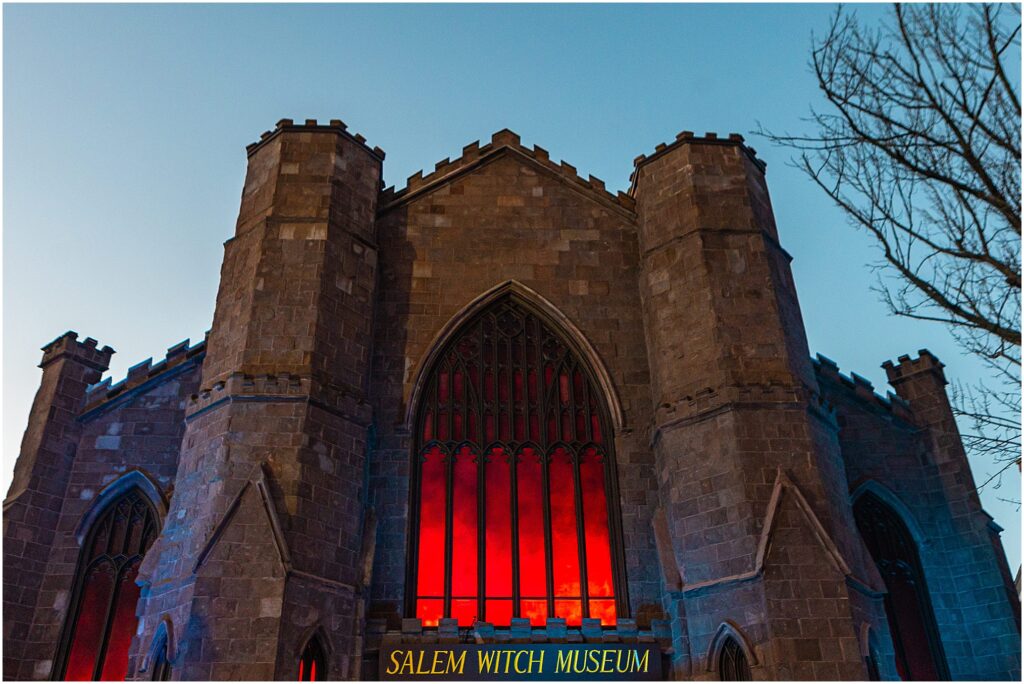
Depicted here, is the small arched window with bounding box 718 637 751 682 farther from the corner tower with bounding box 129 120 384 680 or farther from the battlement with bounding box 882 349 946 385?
the battlement with bounding box 882 349 946 385

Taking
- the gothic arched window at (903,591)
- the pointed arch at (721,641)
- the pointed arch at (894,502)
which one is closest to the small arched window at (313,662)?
the pointed arch at (721,641)

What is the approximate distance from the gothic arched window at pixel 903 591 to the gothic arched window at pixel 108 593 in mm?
13063

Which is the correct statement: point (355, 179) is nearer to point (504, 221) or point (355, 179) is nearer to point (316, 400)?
point (504, 221)

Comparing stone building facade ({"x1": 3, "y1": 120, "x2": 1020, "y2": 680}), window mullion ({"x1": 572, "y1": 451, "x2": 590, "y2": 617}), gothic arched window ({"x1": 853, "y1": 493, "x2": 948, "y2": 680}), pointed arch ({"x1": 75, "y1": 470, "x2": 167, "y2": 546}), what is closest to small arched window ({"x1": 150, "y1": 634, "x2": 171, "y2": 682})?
stone building facade ({"x1": 3, "y1": 120, "x2": 1020, "y2": 680})

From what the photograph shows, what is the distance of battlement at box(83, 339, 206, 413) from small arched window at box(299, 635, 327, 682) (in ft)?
23.0

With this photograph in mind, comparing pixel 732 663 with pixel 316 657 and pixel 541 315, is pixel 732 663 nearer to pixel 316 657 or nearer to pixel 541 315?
pixel 316 657

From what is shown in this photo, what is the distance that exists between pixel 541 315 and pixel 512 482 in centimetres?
355

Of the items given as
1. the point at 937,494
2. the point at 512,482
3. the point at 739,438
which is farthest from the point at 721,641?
the point at 937,494

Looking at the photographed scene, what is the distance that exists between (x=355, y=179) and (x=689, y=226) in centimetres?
665

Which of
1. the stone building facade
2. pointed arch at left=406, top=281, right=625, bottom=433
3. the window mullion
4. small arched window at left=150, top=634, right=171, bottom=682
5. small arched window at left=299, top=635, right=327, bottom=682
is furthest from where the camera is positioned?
pointed arch at left=406, top=281, right=625, bottom=433

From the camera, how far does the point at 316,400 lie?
15.0 m

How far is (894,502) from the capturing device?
57.8 ft

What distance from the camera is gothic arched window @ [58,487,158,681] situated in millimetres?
15359

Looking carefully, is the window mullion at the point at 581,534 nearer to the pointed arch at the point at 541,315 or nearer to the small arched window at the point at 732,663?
the pointed arch at the point at 541,315
